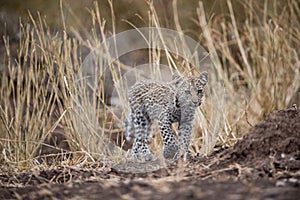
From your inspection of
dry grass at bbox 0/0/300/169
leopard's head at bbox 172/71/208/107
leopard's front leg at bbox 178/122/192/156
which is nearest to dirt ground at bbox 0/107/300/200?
leopard's front leg at bbox 178/122/192/156

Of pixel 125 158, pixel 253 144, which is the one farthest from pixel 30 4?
pixel 253 144

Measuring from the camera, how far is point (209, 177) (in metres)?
3.27

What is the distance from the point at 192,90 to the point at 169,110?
0.25 m

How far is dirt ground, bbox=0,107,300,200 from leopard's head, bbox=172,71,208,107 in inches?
17.4

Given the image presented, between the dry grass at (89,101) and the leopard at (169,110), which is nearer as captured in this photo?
the leopard at (169,110)

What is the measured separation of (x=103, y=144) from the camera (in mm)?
5043

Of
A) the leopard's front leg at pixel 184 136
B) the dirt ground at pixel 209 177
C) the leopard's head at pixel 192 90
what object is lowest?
the dirt ground at pixel 209 177

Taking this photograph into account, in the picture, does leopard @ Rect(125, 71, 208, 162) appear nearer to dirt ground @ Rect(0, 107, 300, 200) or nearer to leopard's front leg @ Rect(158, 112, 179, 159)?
leopard's front leg @ Rect(158, 112, 179, 159)

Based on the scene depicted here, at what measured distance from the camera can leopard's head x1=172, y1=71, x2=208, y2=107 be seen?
4.05m

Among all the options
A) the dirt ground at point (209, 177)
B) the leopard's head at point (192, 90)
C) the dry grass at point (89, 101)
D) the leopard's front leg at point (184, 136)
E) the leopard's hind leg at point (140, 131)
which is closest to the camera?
the dirt ground at point (209, 177)

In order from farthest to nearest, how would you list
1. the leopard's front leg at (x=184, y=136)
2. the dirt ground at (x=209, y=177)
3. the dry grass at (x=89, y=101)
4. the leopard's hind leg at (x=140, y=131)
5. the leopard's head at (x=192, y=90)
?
the dry grass at (x=89, y=101) < the leopard's hind leg at (x=140, y=131) < the leopard's front leg at (x=184, y=136) < the leopard's head at (x=192, y=90) < the dirt ground at (x=209, y=177)

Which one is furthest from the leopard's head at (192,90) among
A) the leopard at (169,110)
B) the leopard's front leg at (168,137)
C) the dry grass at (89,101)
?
the dry grass at (89,101)

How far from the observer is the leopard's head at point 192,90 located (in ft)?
13.3

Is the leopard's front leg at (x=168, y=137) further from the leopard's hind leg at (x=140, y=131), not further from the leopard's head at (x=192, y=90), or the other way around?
the leopard's hind leg at (x=140, y=131)
